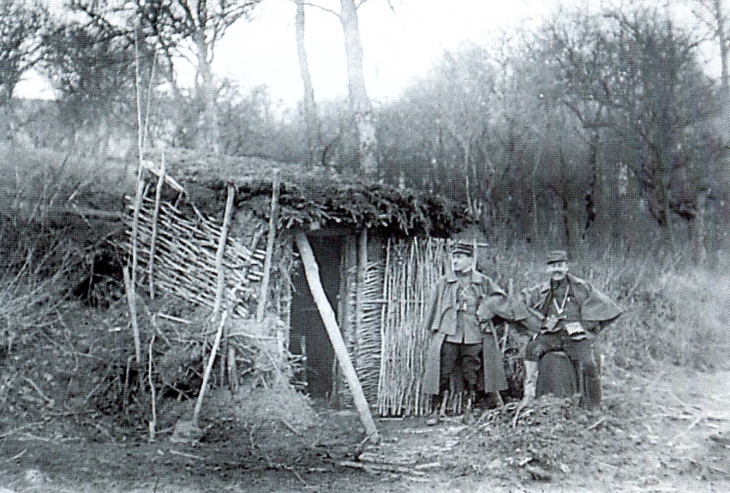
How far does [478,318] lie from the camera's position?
694 cm

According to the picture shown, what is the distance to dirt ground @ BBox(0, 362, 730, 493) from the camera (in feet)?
16.7

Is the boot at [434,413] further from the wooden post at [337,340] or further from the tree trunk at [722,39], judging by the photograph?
the tree trunk at [722,39]

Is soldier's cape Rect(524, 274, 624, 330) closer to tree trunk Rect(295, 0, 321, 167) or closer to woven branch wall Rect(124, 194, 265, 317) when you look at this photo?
woven branch wall Rect(124, 194, 265, 317)

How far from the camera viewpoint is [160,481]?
199 inches

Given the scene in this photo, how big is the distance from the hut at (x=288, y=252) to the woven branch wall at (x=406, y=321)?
0.01 meters

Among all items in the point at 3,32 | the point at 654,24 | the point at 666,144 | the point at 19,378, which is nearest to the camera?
the point at 19,378

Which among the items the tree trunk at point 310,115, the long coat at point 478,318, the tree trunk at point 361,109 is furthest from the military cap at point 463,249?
the tree trunk at point 310,115

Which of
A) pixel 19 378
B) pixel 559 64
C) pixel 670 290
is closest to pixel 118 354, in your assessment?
pixel 19 378

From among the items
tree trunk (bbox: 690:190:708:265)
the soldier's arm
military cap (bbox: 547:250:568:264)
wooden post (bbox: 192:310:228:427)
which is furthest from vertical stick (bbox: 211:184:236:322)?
tree trunk (bbox: 690:190:708:265)

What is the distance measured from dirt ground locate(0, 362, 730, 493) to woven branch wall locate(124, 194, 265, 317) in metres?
1.14

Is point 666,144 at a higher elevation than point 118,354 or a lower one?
higher

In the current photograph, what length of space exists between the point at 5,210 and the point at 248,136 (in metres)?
6.21

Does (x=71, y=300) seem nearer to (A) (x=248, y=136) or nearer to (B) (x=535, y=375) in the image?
(B) (x=535, y=375)

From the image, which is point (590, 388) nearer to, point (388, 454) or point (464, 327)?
point (464, 327)
